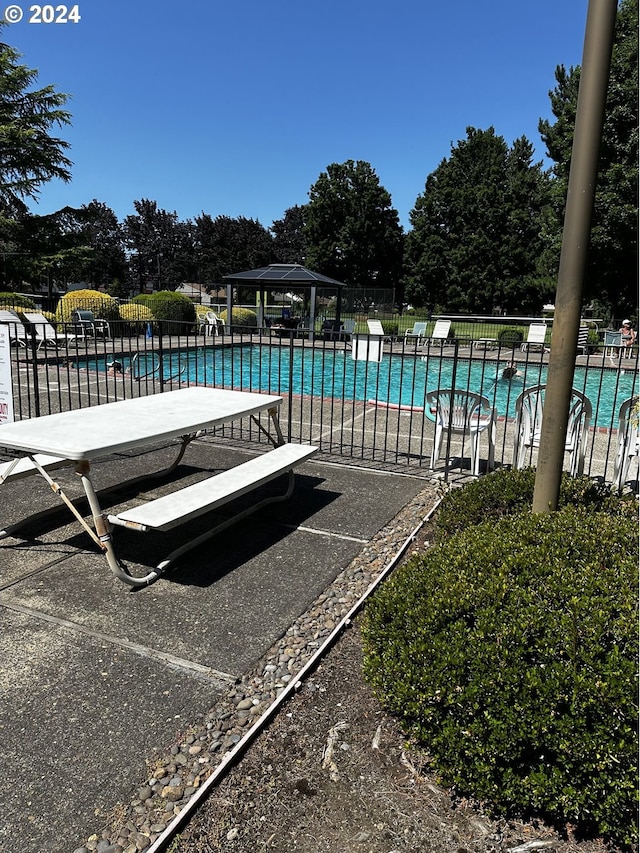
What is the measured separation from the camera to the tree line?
27.9m

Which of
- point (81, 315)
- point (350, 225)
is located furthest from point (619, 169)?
point (350, 225)

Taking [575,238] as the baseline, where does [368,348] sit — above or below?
below

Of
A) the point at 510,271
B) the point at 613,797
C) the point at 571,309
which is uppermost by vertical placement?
the point at 510,271

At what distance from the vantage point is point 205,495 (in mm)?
4055

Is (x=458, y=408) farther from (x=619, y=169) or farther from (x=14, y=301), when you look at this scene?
(x=619, y=169)

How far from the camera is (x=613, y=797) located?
1.89 meters

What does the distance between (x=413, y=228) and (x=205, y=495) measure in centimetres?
5359

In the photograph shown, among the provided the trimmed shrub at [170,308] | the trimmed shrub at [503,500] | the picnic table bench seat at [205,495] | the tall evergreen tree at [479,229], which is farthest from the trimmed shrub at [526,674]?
the tall evergreen tree at [479,229]

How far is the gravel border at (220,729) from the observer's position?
6.68 feet

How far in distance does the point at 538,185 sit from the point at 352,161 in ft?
71.9

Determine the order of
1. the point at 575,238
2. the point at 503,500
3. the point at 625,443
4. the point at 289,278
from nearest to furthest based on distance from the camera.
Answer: the point at 575,238 → the point at 503,500 → the point at 625,443 → the point at 289,278

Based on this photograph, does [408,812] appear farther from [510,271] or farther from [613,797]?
[510,271]

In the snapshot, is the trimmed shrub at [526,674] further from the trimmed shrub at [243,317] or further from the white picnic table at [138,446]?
the trimmed shrub at [243,317]

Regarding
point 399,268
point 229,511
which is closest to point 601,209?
point 229,511
